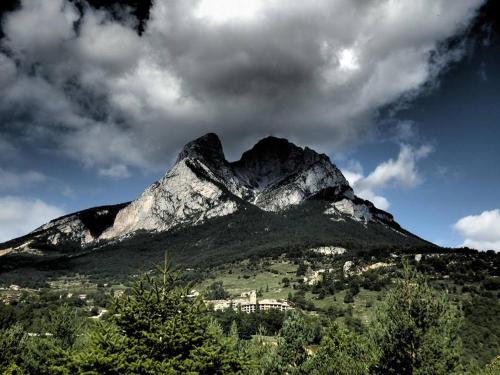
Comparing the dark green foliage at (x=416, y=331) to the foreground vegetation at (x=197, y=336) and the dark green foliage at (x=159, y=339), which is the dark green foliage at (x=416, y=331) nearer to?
the foreground vegetation at (x=197, y=336)

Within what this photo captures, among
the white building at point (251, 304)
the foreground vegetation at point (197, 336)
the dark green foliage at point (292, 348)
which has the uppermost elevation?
the white building at point (251, 304)

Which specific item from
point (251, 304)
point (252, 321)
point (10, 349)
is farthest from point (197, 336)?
point (251, 304)

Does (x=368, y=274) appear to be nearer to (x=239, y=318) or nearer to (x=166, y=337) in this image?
(x=239, y=318)

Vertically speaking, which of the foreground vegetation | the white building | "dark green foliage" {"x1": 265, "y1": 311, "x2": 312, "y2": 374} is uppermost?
the white building

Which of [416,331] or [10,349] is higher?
[416,331]

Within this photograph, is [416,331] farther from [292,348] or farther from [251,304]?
[251,304]

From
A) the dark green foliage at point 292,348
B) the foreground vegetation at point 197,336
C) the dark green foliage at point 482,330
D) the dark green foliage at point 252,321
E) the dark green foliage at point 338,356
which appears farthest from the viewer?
the dark green foliage at point 252,321

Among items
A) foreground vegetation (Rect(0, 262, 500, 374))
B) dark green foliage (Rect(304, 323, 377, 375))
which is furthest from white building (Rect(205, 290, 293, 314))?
foreground vegetation (Rect(0, 262, 500, 374))

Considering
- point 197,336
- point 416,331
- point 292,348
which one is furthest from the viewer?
point 292,348

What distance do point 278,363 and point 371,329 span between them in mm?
30974

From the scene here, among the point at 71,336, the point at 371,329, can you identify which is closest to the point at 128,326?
the point at 371,329

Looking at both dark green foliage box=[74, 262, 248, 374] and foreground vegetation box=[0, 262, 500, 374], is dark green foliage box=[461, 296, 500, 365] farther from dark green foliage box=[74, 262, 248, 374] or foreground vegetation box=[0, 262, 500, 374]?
dark green foliage box=[74, 262, 248, 374]

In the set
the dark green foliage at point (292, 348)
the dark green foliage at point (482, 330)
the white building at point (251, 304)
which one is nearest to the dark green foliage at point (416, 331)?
the dark green foliage at point (292, 348)

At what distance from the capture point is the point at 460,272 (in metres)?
157
